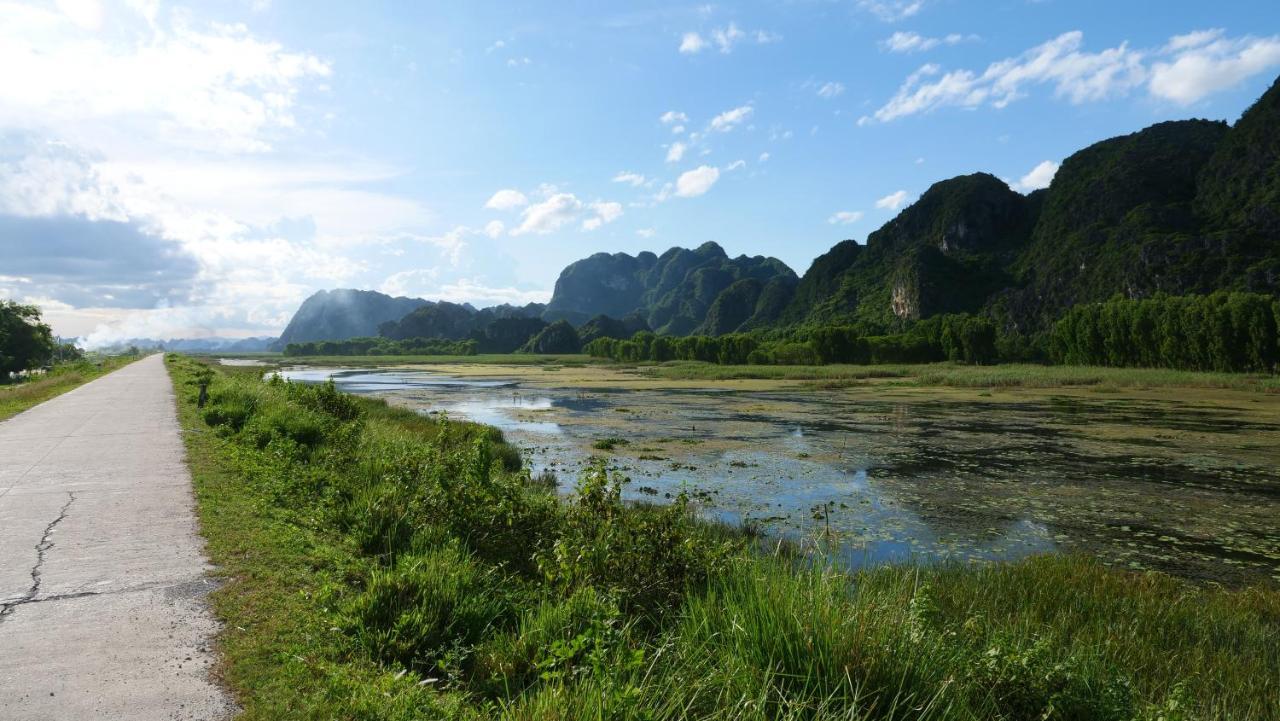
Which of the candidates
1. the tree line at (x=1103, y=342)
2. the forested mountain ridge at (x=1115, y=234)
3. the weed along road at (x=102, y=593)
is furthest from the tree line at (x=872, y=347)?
the weed along road at (x=102, y=593)

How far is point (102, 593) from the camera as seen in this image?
247 inches

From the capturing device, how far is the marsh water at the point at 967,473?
1183 cm

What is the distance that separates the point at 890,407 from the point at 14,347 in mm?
84907

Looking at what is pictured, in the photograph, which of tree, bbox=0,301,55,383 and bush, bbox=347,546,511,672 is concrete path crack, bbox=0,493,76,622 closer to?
bush, bbox=347,546,511,672

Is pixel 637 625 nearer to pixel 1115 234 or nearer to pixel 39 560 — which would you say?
pixel 39 560

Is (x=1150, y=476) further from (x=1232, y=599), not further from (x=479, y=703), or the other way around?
(x=479, y=703)

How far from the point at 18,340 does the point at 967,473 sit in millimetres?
88852

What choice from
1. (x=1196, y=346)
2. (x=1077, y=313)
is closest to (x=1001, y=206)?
(x=1077, y=313)

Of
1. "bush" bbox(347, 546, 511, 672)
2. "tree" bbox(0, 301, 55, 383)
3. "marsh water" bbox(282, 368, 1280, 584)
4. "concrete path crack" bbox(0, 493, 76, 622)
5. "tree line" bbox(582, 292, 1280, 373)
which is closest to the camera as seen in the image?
"bush" bbox(347, 546, 511, 672)

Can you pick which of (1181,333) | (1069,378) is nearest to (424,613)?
(1069,378)

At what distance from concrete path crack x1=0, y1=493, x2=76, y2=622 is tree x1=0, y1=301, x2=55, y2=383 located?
239ft

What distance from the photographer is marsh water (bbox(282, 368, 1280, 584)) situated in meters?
11.8

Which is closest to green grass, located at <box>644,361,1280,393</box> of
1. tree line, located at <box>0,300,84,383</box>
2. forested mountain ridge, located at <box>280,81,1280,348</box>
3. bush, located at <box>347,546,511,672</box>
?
forested mountain ridge, located at <box>280,81,1280,348</box>

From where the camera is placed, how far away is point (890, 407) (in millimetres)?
38594
